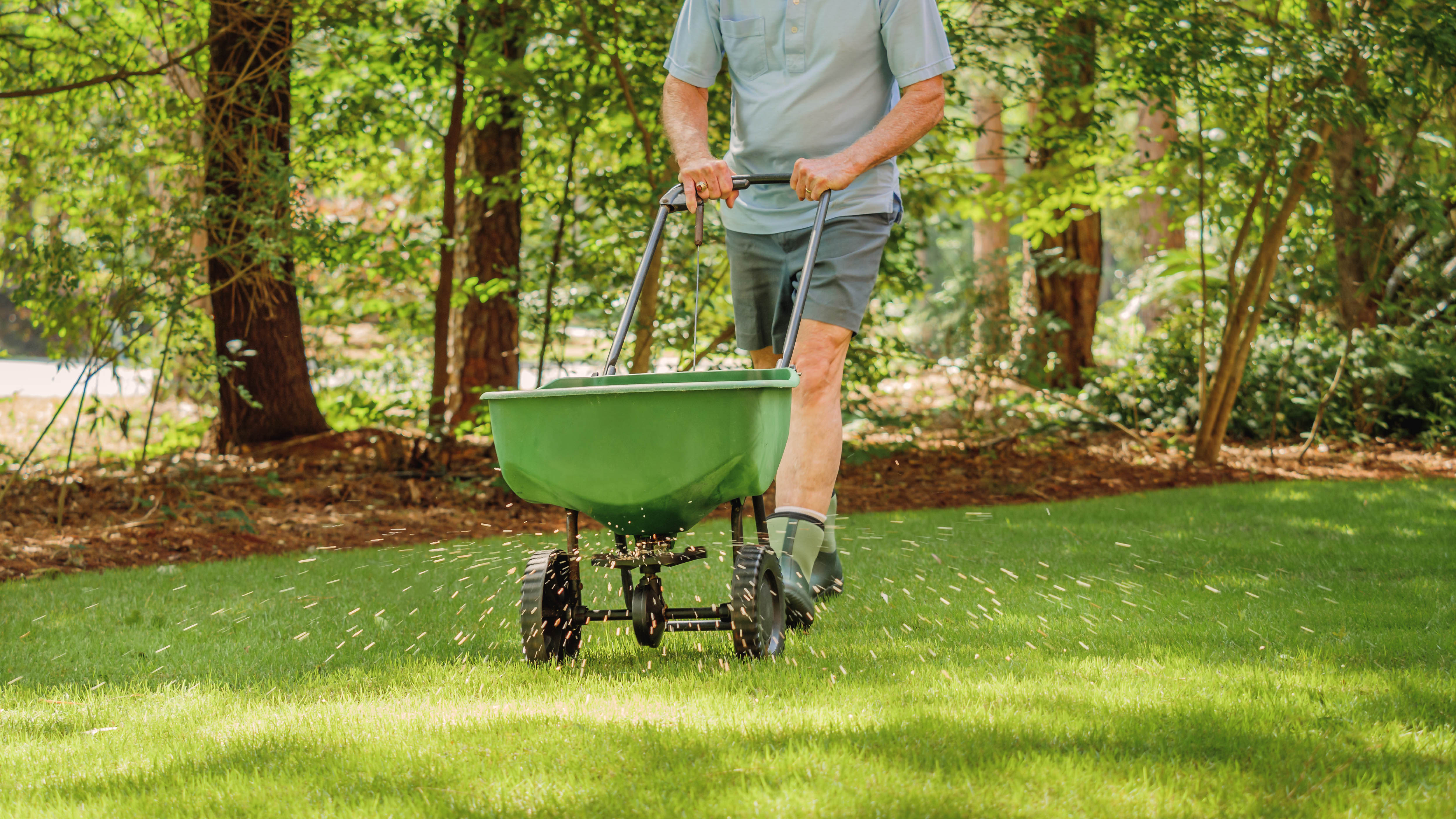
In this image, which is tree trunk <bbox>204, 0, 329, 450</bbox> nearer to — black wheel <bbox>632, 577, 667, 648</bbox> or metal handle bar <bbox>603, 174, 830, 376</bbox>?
metal handle bar <bbox>603, 174, 830, 376</bbox>

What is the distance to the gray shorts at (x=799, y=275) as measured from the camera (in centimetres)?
316

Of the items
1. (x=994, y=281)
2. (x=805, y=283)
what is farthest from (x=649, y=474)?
(x=994, y=281)

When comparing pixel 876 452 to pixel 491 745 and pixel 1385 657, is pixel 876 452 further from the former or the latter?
pixel 491 745

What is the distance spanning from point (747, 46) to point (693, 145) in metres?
0.31

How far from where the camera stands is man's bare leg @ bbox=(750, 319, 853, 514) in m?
3.16

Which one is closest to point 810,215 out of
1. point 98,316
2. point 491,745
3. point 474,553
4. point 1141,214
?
point 491,745

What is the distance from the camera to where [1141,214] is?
67.2ft

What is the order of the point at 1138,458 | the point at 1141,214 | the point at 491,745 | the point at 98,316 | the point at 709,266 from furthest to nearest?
the point at 1141,214 < the point at 1138,458 < the point at 709,266 < the point at 98,316 < the point at 491,745

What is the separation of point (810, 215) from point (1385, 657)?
5.65ft

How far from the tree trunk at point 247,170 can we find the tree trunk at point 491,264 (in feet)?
3.82

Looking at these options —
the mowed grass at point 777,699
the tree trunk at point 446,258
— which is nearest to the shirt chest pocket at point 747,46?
the mowed grass at point 777,699

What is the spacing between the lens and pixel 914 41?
10.4 ft

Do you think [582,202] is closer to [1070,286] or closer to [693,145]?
[693,145]

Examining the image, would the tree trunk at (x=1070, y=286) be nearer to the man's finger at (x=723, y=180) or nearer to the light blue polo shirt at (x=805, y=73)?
the light blue polo shirt at (x=805, y=73)
